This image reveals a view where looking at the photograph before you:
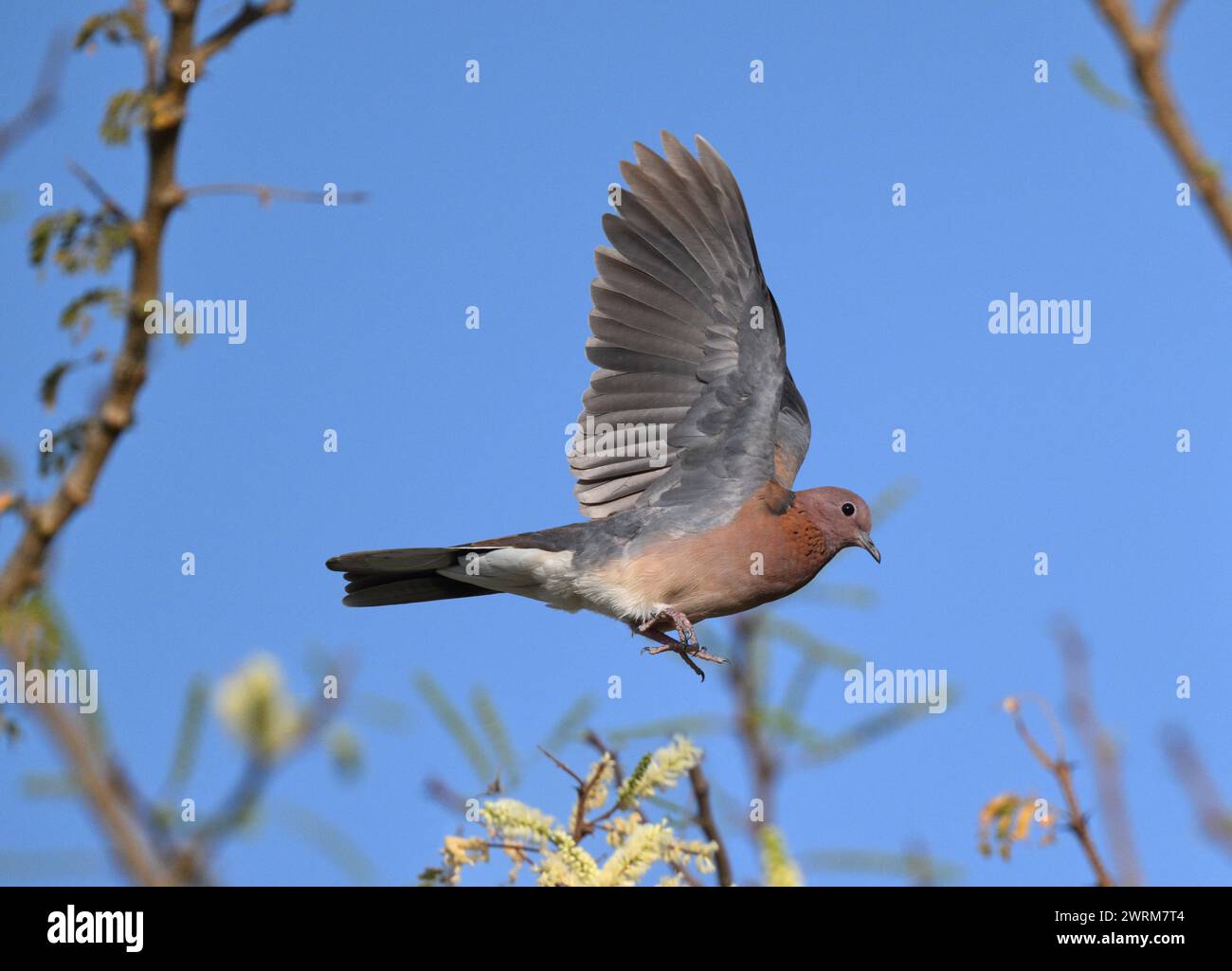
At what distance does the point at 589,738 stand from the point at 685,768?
17.3 inches

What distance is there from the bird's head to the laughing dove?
0.20 metres

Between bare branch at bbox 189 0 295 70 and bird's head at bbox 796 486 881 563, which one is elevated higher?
bare branch at bbox 189 0 295 70

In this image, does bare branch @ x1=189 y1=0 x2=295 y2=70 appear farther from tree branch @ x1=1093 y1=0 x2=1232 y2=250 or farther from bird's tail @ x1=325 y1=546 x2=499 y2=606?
bird's tail @ x1=325 y1=546 x2=499 y2=606

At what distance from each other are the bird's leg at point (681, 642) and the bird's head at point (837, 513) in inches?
30.2

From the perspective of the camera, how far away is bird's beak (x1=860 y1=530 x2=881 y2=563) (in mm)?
5039

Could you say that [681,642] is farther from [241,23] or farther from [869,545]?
[241,23]

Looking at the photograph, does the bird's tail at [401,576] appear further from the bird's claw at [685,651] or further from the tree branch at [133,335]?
the tree branch at [133,335]

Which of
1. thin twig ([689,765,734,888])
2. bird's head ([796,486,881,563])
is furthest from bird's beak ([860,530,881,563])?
thin twig ([689,765,734,888])

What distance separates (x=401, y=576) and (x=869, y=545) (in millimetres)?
1863

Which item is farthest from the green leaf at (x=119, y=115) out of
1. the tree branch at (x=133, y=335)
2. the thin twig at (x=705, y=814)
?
the thin twig at (x=705, y=814)

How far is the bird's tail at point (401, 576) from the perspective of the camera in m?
4.55
